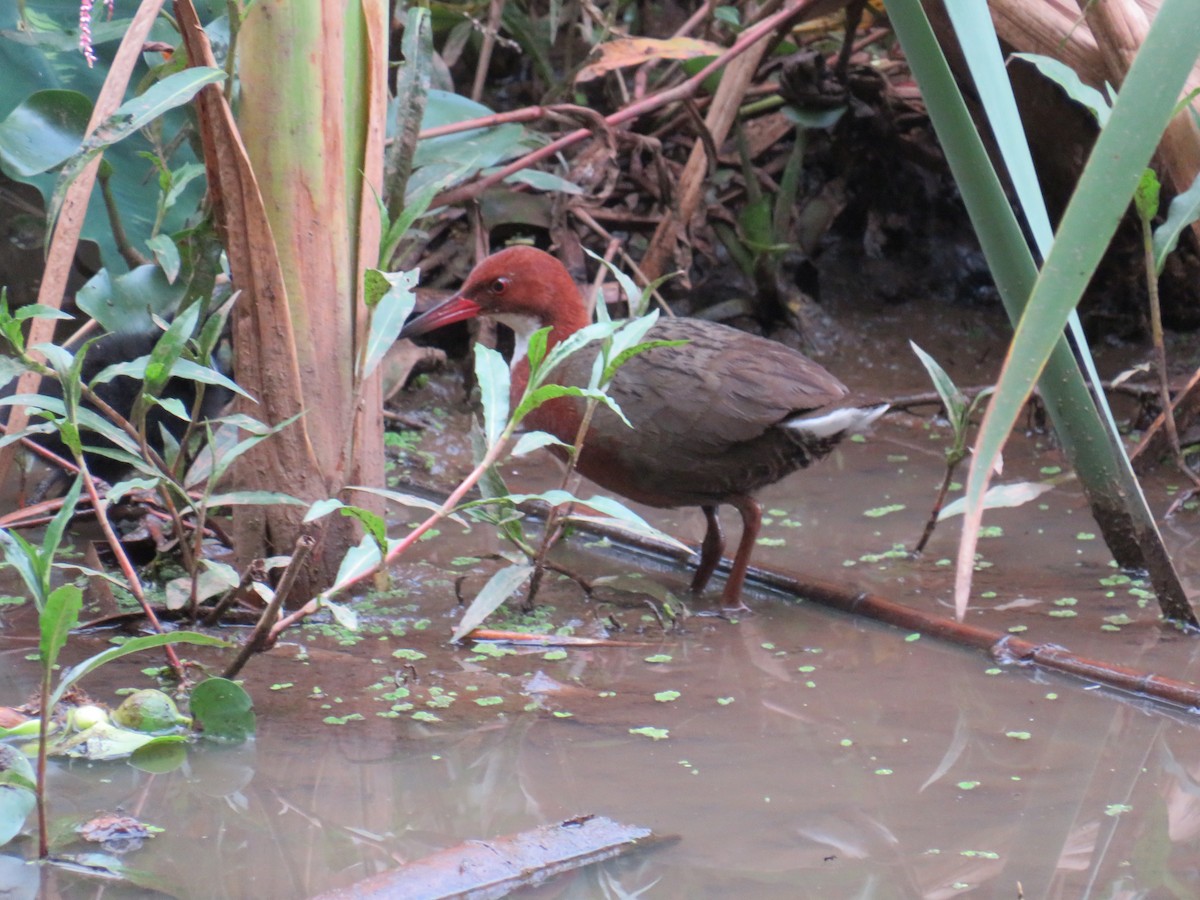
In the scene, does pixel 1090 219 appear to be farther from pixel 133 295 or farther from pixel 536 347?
pixel 133 295

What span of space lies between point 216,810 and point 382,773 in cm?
28

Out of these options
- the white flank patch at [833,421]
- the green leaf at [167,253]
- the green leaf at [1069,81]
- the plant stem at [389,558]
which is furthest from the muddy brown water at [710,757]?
the green leaf at [1069,81]

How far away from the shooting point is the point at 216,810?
1.99 metres

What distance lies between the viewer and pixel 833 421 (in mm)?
3338

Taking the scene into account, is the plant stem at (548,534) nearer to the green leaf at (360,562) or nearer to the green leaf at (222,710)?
the green leaf at (360,562)

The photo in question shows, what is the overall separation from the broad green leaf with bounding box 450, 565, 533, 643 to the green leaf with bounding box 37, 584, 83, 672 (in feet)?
3.57

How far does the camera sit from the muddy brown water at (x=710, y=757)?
1.85 meters

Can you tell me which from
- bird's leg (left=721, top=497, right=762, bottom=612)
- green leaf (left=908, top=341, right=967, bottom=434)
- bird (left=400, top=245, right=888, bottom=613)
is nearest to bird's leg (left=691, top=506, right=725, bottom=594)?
bird (left=400, top=245, right=888, bottom=613)

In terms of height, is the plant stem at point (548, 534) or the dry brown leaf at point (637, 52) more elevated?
the dry brown leaf at point (637, 52)

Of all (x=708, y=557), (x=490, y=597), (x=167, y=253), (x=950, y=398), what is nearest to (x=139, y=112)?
(x=167, y=253)

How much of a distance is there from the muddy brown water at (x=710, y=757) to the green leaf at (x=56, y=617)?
298mm

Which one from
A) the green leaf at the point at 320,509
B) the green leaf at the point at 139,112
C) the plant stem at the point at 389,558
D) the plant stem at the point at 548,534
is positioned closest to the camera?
the green leaf at the point at 320,509

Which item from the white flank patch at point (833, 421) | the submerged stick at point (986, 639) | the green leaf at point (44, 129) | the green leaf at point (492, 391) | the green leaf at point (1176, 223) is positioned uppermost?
the green leaf at point (44, 129)

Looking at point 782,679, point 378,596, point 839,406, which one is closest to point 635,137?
point 839,406
